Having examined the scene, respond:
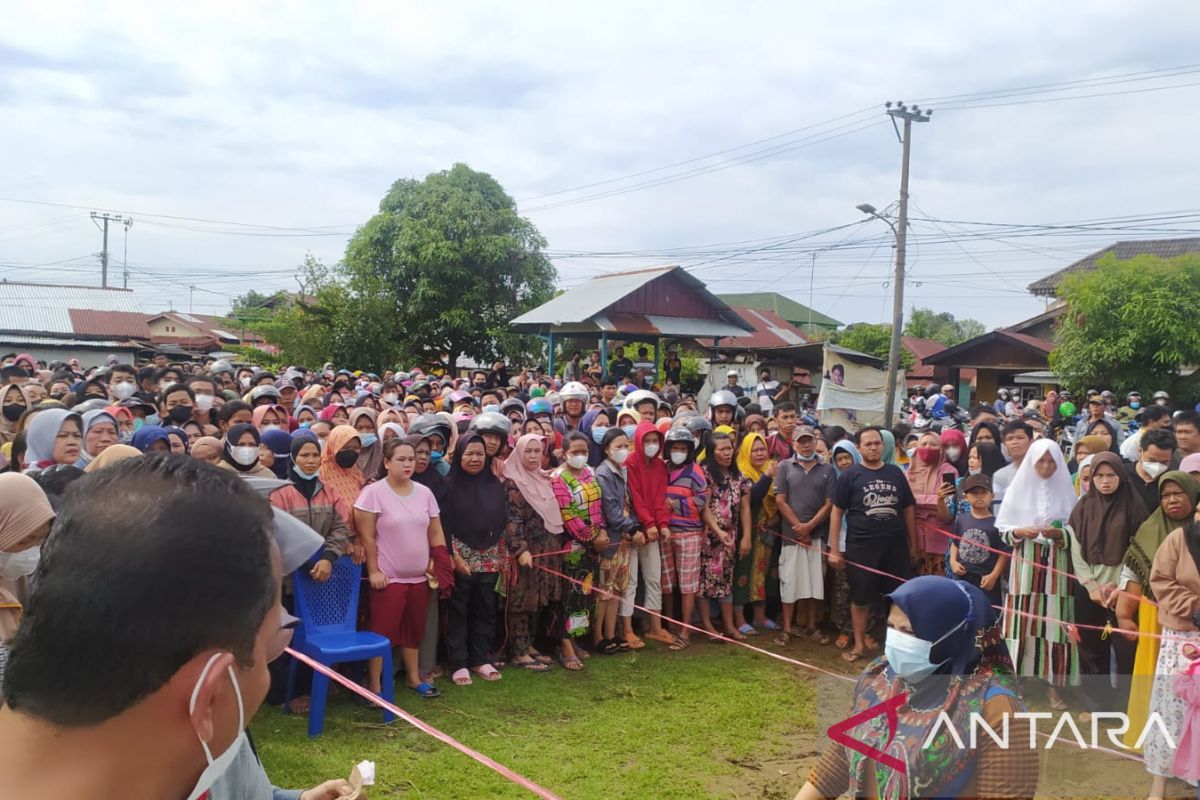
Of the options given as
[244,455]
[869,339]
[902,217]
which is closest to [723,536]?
[244,455]

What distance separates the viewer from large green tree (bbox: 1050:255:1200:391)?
2000 cm

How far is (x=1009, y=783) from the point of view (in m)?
2.46

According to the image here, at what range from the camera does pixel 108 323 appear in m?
35.8

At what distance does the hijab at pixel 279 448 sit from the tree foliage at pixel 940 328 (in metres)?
60.9

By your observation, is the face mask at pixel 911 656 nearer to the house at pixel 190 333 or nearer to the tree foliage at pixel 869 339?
the tree foliage at pixel 869 339

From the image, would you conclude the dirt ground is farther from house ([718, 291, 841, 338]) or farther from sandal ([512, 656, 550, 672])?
house ([718, 291, 841, 338])

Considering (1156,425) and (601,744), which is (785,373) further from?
(601,744)

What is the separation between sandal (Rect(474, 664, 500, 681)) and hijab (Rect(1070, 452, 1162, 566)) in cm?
420

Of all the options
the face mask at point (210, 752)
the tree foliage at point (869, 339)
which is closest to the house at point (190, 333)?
the tree foliage at point (869, 339)

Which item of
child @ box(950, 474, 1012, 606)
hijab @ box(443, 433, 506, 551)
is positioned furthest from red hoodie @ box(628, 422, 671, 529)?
child @ box(950, 474, 1012, 606)

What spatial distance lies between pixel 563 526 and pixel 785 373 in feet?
64.3

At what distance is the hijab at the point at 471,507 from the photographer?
647 centimetres

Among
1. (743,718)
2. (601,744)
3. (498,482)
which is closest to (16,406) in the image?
(498,482)

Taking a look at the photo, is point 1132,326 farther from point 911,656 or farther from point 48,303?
point 48,303
